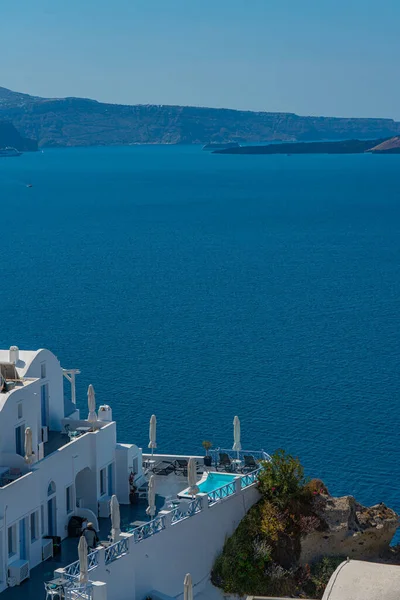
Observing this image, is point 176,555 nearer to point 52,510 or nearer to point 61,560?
point 61,560

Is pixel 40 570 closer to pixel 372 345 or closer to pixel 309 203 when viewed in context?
pixel 372 345

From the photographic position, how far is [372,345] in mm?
74062

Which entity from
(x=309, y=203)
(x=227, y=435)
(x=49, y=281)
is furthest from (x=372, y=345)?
(x=309, y=203)

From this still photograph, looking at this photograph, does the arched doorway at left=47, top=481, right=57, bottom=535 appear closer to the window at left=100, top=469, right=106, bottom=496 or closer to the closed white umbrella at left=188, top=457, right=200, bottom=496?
the window at left=100, top=469, right=106, bottom=496

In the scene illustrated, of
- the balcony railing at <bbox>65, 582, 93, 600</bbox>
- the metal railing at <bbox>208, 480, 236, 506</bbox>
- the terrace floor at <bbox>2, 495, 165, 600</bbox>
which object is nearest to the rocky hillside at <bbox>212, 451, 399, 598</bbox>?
the metal railing at <bbox>208, 480, 236, 506</bbox>

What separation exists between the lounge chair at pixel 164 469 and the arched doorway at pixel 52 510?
17.5 feet

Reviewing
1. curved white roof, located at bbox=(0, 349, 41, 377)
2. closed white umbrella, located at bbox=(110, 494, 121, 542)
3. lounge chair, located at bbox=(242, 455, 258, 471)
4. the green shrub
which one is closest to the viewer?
closed white umbrella, located at bbox=(110, 494, 121, 542)

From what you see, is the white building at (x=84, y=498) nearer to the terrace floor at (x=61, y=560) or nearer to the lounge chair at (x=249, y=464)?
the terrace floor at (x=61, y=560)

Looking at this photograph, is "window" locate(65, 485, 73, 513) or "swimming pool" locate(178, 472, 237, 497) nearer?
"window" locate(65, 485, 73, 513)

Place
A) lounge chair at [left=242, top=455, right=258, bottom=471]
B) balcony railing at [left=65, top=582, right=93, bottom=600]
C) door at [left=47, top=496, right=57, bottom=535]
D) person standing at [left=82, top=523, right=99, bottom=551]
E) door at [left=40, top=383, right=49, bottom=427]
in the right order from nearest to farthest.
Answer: balcony railing at [left=65, top=582, right=93, bottom=600] → person standing at [left=82, top=523, right=99, bottom=551] → door at [left=47, top=496, right=57, bottom=535] → door at [left=40, top=383, right=49, bottom=427] → lounge chair at [left=242, top=455, right=258, bottom=471]

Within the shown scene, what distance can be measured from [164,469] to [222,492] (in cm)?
346

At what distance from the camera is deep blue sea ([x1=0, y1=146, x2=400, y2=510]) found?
54188mm

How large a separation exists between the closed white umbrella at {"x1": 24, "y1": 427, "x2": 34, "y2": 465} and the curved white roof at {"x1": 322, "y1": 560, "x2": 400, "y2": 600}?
8.60 metres

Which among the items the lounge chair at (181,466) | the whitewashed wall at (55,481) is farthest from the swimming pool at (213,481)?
the whitewashed wall at (55,481)
